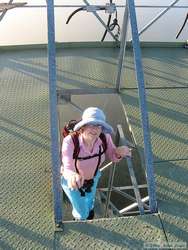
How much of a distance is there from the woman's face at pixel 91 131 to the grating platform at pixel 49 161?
0.54 m

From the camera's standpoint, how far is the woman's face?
2.39 metres

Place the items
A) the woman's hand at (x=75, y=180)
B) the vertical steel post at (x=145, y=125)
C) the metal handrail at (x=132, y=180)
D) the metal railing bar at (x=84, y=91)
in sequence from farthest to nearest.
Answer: the metal railing bar at (x=84, y=91)
the metal handrail at (x=132, y=180)
the vertical steel post at (x=145, y=125)
the woman's hand at (x=75, y=180)

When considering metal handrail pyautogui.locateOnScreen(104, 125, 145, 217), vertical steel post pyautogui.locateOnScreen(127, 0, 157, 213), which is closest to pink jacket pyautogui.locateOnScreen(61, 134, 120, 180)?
vertical steel post pyautogui.locateOnScreen(127, 0, 157, 213)

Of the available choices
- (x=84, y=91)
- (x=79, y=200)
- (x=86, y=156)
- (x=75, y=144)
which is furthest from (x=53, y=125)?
(x=84, y=91)

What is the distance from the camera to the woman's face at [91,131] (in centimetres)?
239

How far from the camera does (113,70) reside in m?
4.45

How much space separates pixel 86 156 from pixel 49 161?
72cm

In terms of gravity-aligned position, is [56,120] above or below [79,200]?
above

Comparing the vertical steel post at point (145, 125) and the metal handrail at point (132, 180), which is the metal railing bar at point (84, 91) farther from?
the vertical steel post at point (145, 125)

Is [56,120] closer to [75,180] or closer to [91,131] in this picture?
[91,131]

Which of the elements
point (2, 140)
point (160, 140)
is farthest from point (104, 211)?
point (2, 140)

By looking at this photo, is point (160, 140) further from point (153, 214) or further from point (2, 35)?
point (2, 35)

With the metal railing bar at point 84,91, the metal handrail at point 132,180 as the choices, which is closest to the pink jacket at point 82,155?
the metal handrail at point 132,180

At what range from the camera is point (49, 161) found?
318cm
